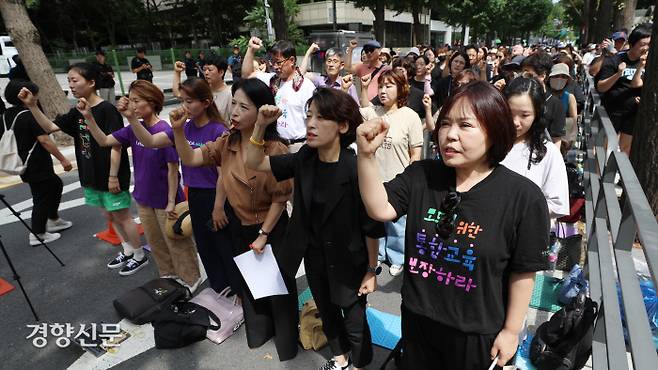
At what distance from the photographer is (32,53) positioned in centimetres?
823

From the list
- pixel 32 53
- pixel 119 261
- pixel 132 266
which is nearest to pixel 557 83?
pixel 132 266

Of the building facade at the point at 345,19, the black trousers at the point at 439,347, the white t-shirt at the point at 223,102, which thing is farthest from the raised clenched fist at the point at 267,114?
the building facade at the point at 345,19

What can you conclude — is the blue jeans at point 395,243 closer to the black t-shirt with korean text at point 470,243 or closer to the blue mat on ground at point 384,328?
the blue mat on ground at point 384,328

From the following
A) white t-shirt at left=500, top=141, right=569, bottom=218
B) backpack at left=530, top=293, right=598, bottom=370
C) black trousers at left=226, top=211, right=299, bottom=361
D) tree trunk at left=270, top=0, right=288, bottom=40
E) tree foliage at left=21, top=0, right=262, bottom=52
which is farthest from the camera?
tree foliage at left=21, top=0, right=262, bottom=52

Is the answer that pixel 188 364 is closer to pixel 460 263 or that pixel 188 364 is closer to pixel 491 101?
pixel 460 263

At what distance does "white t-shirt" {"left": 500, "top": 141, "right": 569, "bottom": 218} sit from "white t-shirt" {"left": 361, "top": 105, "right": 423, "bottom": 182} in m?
1.16

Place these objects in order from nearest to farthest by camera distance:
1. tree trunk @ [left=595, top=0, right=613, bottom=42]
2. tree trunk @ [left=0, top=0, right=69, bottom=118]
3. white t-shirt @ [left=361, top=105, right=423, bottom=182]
Answer: white t-shirt @ [left=361, top=105, right=423, bottom=182] < tree trunk @ [left=0, top=0, right=69, bottom=118] < tree trunk @ [left=595, top=0, right=613, bottom=42]

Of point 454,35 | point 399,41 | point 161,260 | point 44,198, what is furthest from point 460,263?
point 454,35

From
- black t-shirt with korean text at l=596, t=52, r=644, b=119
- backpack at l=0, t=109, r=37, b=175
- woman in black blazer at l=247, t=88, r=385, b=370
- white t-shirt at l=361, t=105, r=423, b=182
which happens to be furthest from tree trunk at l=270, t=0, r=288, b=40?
woman in black blazer at l=247, t=88, r=385, b=370

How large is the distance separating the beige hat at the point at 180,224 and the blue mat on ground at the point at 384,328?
117cm

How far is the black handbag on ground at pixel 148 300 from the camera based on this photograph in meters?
3.25

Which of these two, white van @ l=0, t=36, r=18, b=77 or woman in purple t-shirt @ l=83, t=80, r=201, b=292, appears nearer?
woman in purple t-shirt @ l=83, t=80, r=201, b=292

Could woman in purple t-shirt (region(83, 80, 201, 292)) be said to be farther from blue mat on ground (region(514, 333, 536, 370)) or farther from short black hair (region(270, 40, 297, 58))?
blue mat on ground (region(514, 333, 536, 370))

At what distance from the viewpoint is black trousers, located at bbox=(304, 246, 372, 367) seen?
2.38 meters
